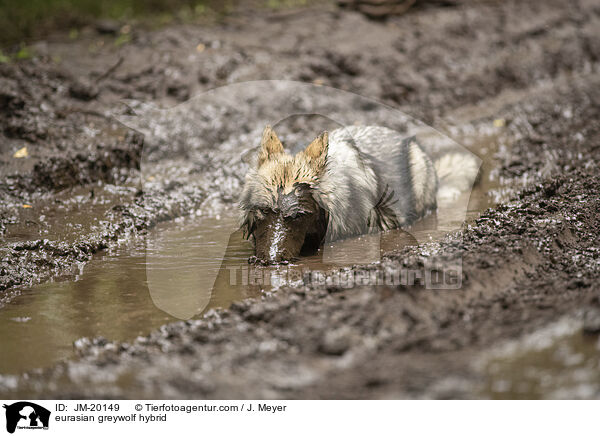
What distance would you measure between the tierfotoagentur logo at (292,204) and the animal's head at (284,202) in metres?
0.01

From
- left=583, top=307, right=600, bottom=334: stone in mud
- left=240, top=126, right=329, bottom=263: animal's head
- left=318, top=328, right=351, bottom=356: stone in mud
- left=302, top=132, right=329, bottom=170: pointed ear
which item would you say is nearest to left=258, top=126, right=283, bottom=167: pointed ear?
left=240, top=126, right=329, bottom=263: animal's head

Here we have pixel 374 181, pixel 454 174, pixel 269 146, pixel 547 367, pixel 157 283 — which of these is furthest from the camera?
pixel 454 174

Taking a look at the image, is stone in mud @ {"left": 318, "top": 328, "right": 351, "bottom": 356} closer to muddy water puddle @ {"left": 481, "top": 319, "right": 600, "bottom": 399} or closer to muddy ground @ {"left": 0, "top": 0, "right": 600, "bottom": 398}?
muddy ground @ {"left": 0, "top": 0, "right": 600, "bottom": 398}

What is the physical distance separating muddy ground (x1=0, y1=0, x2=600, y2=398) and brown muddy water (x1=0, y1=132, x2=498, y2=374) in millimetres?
258

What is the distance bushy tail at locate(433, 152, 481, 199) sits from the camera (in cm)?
742

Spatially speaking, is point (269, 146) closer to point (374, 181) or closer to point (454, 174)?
point (374, 181)

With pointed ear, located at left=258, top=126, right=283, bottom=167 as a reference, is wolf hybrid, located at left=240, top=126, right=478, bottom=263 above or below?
below

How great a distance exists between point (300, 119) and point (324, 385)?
6943 millimetres

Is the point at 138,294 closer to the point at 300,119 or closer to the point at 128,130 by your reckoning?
the point at 128,130

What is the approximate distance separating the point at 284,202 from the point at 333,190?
0.64 metres

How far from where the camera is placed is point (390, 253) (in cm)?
539
